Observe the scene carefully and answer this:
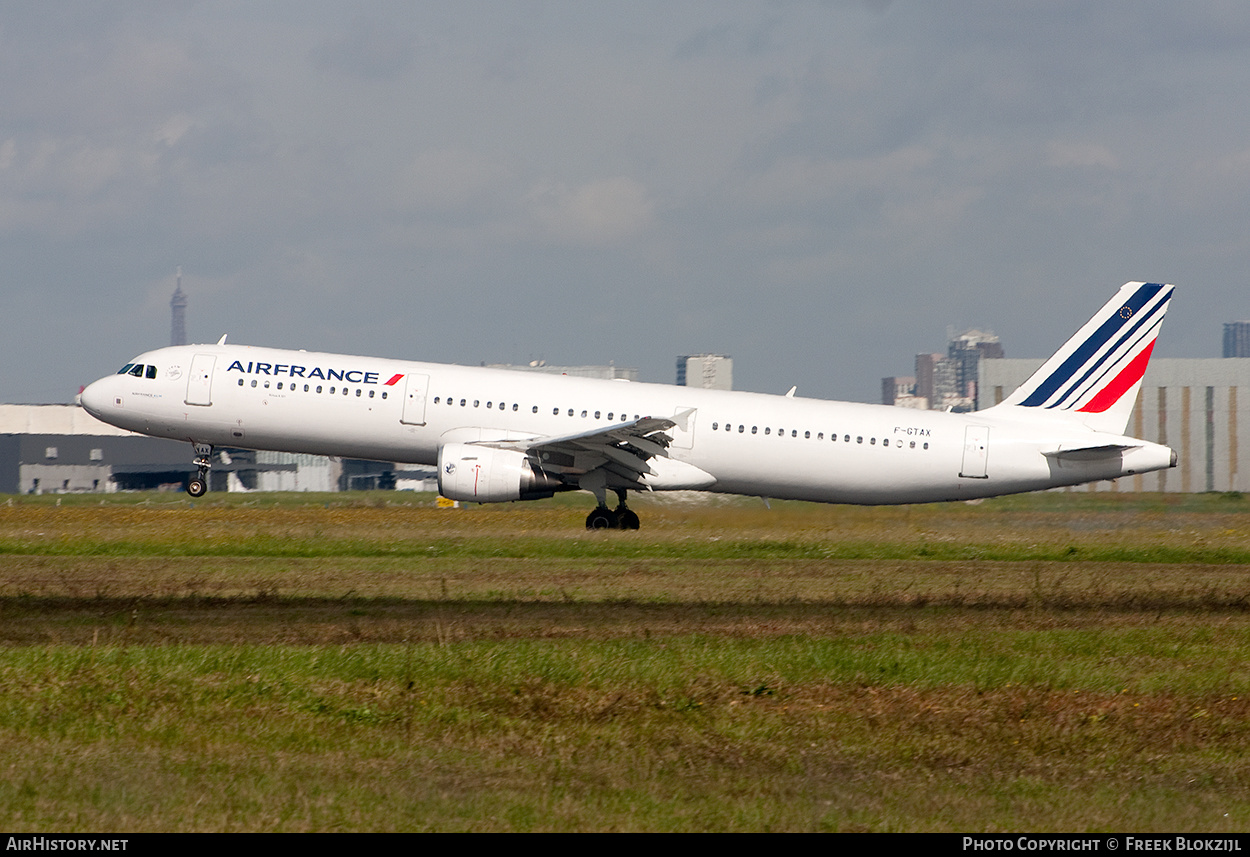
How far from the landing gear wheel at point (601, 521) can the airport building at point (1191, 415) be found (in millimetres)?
46758

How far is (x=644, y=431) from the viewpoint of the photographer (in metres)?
29.8

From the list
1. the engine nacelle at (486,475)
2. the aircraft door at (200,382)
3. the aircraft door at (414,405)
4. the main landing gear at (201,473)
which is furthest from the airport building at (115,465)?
the engine nacelle at (486,475)

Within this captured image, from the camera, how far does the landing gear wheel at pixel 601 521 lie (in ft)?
104

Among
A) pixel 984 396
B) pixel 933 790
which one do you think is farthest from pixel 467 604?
pixel 984 396

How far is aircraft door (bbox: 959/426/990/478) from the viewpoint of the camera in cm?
3194

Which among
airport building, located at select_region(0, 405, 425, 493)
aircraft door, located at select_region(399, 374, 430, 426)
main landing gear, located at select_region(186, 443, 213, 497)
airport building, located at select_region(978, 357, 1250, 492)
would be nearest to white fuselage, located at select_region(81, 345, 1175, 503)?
aircraft door, located at select_region(399, 374, 430, 426)

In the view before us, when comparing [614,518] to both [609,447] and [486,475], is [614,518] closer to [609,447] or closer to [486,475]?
[609,447]

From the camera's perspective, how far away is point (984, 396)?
7594 centimetres

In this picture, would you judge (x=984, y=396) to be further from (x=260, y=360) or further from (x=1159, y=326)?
(x=260, y=360)

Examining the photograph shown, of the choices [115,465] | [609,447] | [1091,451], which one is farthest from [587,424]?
[115,465]

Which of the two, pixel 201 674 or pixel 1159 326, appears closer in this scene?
pixel 201 674

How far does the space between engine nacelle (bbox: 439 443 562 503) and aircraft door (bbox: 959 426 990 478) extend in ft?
33.3

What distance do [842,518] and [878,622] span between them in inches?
679

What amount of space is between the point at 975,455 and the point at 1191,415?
54.2 meters
